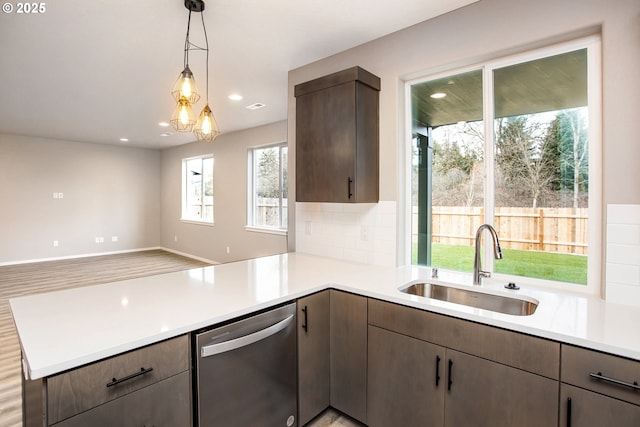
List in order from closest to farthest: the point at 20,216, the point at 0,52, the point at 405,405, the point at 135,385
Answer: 1. the point at 135,385
2. the point at 405,405
3. the point at 0,52
4. the point at 20,216

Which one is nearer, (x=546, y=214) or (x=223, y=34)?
(x=546, y=214)

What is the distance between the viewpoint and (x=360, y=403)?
187 centimetres

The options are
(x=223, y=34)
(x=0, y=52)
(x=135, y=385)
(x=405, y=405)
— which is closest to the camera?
(x=135, y=385)

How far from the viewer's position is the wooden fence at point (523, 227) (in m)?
1.84

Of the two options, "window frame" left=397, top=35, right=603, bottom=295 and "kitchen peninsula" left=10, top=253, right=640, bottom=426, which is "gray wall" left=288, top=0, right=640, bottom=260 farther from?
"kitchen peninsula" left=10, top=253, right=640, bottom=426

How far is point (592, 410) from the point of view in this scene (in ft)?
3.90

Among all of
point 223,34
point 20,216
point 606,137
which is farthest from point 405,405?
point 20,216

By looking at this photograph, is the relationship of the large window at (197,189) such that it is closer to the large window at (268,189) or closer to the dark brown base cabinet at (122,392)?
the large window at (268,189)

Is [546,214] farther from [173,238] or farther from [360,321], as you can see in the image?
[173,238]

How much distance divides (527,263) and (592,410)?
0.96 m

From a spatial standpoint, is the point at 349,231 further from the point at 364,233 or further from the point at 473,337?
the point at 473,337

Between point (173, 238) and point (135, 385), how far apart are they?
7465 mm

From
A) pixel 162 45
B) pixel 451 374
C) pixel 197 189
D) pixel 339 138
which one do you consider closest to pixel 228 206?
pixel 197 189

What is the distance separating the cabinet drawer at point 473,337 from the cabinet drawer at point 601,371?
4 centimetres
